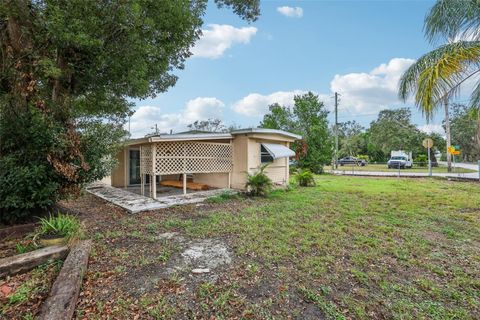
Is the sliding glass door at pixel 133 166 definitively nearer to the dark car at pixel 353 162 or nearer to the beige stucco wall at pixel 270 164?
the beige stucco wall at pixel 270 164

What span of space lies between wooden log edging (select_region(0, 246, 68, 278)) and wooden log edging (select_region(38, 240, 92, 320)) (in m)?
0.23

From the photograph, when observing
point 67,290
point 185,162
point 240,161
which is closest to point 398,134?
point 240,161

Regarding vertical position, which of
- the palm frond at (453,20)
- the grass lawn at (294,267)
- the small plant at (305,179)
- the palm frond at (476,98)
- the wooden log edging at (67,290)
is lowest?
the grass lawn at (294,267)

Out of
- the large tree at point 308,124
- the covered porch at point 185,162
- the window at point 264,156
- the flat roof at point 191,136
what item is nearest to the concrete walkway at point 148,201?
the covered porch at point 185,162

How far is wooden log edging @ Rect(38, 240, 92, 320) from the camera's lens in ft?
7.98

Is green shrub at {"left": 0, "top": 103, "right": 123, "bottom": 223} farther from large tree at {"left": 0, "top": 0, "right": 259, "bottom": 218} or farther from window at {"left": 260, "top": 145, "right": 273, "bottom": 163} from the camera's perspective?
window at {"left": 260, "top": 145, "right": 273, "bottom": 163}

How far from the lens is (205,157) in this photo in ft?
32.4

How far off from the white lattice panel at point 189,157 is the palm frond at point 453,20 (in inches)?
301

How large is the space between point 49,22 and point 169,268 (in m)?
5.15

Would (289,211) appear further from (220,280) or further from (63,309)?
(63,309)

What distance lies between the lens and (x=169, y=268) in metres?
3.60

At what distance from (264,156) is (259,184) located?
221 centimetres

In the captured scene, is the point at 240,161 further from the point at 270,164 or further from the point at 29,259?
the point at 29,259

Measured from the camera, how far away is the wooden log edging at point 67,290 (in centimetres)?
243
